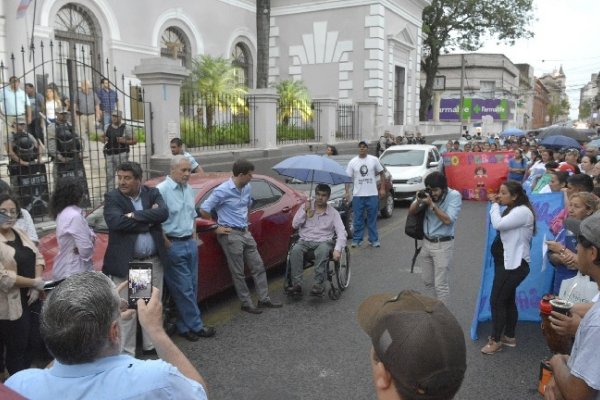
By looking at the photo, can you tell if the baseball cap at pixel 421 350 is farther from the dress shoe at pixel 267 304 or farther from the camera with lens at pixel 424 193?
the dress shoe at pixel 267 304

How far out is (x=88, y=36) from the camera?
15766 millimetres

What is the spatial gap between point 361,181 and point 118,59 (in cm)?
Result: 1059

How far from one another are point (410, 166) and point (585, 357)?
12.3 metres

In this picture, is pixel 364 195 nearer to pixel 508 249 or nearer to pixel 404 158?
pixel 508 249

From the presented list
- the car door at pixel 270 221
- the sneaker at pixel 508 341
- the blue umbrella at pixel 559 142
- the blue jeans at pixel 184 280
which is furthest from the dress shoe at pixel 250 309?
the blue umbrella at pixel 559 142

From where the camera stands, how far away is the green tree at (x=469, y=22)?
33938mm

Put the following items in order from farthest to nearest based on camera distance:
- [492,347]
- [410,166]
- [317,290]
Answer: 1. [410,166]
2. [317,290]
3. [492,347]

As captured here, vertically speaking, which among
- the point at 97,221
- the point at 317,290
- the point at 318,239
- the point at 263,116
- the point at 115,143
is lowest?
the point at 317,290

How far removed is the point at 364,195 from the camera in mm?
9344

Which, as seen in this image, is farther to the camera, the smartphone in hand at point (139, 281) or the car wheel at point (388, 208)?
the car wheel at point (388, 208)

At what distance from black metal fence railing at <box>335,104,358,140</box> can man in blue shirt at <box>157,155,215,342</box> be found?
1521 cm

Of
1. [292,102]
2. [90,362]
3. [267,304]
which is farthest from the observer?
[292,102]

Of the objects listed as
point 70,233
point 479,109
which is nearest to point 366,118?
point 70,233

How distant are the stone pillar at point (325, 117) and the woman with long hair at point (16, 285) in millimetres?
14587
